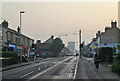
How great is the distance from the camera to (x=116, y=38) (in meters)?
61.7

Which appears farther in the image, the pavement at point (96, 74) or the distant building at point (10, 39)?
the distant building at point (10, 39)

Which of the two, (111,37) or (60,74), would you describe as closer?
(60,74)

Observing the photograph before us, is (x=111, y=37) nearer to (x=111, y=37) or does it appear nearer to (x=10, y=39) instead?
(x=111, y=37)

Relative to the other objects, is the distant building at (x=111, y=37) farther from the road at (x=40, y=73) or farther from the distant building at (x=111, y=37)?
the road at (x=40, y=73)

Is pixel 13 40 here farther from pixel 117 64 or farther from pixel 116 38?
pixel 116 38

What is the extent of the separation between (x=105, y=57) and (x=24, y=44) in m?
27.4


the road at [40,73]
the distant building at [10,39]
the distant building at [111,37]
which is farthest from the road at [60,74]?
the distant building at [111,37]

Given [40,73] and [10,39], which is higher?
[10,39]

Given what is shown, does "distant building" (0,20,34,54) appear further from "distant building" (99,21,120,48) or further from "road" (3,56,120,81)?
"distant building" (99,21,120,48)

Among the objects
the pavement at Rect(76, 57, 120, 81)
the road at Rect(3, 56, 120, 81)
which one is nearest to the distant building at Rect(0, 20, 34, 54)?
the road at Rect(3, 56, 120, 81)

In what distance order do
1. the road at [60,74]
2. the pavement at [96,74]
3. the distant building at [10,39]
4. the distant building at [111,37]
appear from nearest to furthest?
the road at [60,74] < the pavement at [96,74] < the distant building at [10,39] < the distant building at [111,37]

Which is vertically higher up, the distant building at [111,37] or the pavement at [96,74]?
the distant building at [111,37]

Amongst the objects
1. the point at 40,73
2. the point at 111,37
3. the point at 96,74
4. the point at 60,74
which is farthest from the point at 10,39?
the point at 111,37

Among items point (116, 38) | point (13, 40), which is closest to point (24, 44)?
point (13, 40)
